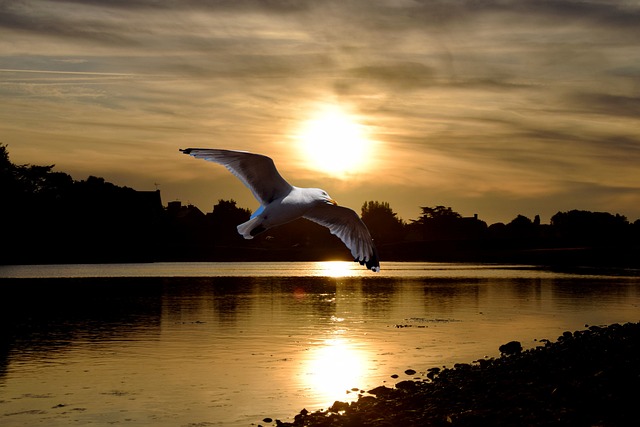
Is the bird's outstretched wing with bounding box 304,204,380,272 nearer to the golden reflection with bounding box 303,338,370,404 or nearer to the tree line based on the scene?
the golden reflection with bounding box 303,338,370,404

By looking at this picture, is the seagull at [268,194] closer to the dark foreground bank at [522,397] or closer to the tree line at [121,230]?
the dark foreground bank at [522,397]

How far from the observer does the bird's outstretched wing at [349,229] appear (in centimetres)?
1866

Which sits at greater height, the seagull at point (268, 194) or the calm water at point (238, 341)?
the seagull at point (268, 194)

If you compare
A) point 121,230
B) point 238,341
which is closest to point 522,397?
point 238,341

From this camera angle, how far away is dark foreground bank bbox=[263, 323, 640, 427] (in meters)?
19.9

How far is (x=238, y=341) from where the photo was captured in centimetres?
4653

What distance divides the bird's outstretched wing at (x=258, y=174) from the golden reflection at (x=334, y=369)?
1349 cm

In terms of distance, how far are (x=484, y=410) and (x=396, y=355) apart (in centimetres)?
1858

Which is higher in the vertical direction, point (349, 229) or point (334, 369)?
point (349, 229)

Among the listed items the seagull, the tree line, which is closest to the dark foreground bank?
the seagull

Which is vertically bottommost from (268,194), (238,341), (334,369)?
(334,369)

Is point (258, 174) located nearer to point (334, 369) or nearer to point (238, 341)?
point (334, 369)

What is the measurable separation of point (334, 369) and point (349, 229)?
1826cm

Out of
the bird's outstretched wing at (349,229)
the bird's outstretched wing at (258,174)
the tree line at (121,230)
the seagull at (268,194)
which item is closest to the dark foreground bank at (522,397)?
the bird's outstretched wing at (349,229)
